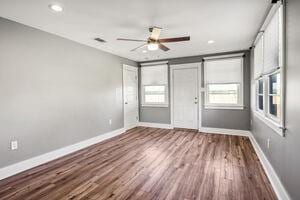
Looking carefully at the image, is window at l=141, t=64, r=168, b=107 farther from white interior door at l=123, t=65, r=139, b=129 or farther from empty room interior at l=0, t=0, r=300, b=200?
empty room interior at l=0, t=0, r=300, b=200

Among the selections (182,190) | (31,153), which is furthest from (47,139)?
(182,190)

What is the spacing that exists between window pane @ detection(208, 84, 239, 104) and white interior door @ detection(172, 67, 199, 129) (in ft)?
1.46

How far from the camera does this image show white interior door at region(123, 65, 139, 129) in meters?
5.30

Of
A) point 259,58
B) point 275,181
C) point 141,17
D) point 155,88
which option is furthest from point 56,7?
point 155,88

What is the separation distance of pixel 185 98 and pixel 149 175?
3287mm

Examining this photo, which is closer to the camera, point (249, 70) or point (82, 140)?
point (82, 140)

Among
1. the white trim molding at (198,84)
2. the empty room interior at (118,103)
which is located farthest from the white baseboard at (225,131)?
the white trim molding at (198,84)

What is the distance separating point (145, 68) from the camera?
5.90 metres

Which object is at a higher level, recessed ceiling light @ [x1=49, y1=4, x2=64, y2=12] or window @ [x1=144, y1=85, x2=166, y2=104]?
recessed ceiling light @ [x1=49, y1=4, x2=64, y2=12]

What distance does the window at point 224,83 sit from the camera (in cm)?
457

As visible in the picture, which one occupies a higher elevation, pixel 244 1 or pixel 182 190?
pixel 244 1

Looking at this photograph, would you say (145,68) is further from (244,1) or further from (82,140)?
(244,1)

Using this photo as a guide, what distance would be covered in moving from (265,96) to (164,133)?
9.53 feet

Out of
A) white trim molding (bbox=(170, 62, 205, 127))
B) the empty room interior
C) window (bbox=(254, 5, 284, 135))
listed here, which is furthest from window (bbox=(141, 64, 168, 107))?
window (bbox=(254, 5, 284, 135))
